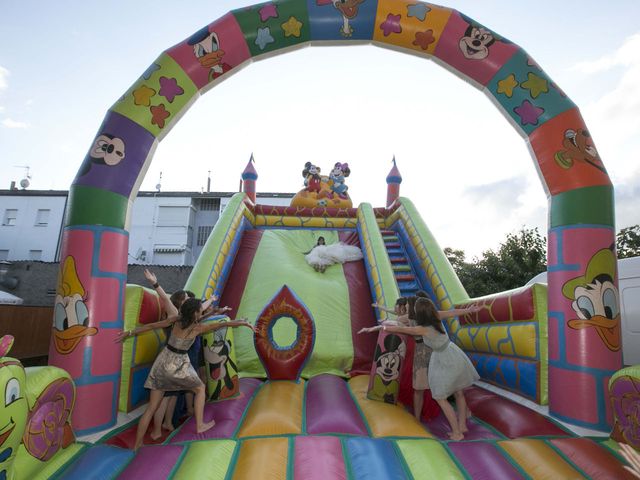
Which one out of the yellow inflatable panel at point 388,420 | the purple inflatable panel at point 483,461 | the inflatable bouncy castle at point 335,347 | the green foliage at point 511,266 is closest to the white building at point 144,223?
the green foliage at point 511,266

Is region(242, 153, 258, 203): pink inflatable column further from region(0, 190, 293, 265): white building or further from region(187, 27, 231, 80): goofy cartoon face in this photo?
region(0, 190, 293, 265): white building

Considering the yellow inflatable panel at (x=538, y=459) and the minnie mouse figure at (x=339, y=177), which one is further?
the minnie mouse figure at (x=339, y=177)

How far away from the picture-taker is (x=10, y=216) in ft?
65.9

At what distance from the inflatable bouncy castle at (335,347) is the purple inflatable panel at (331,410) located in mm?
16

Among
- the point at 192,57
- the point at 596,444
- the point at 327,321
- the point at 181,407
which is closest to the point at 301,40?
the point at 192,57

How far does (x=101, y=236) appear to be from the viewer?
264 centimetres

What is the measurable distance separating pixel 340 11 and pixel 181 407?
132 inches

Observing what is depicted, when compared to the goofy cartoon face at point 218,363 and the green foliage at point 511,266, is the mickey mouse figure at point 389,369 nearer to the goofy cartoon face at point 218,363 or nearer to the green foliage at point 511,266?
the goofy cartoon face at point 218,363

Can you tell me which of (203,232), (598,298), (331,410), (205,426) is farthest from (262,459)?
(203,232)

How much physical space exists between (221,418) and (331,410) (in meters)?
0.72

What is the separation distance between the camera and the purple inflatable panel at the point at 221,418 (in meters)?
2.42

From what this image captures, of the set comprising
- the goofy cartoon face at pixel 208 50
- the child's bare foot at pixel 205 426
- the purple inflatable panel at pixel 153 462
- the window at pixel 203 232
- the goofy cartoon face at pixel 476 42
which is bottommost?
the purple inflatable panel at pixel 153 462

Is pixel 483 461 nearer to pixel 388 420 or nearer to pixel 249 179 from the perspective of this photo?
pixel 388 420

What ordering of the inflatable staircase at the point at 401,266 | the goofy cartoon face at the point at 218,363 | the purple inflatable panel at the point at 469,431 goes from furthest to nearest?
the inflatable staircase at the point at 401,266
the goofy cartoon face at the point at 218,363
the purple inflatable panel at the point at 469,431
